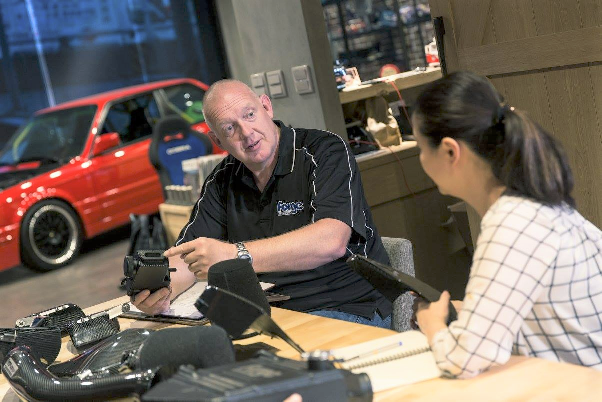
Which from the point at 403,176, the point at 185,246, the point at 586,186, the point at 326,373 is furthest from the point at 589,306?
the point at 403,176

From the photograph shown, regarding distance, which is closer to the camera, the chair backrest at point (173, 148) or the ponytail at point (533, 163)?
the ponytail at point (533, 163)

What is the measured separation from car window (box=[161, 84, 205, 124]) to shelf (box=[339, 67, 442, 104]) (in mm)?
4282

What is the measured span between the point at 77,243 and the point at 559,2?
19.7 ft

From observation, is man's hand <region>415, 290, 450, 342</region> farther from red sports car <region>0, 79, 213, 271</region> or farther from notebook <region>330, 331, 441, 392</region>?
red sports car <region>0, 79, 213, 271</region>

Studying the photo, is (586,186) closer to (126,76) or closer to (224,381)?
(224,381)

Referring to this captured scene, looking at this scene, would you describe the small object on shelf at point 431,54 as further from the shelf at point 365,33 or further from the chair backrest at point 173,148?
the chair backrest at point 173,148

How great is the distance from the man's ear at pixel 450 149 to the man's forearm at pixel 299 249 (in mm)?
959

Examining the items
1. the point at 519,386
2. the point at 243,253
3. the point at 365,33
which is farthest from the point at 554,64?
the point at 365,33

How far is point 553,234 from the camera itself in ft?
5.41

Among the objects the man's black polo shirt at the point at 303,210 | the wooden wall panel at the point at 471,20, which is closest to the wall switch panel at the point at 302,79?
the wooden wall panel at the point at 471,20

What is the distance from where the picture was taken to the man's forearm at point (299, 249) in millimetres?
2666

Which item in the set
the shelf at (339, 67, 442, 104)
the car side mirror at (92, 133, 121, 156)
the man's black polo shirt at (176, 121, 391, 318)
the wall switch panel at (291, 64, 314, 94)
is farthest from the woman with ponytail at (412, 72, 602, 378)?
the car side mirror at (92, 133, 121, 156)

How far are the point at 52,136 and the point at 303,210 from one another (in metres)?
6.35

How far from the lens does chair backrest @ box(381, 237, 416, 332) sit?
2727 mm
